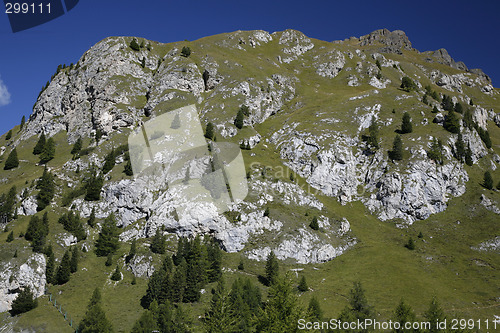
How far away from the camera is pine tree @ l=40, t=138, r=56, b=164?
131750mm

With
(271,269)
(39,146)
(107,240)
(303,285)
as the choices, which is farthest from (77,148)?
(303,285)

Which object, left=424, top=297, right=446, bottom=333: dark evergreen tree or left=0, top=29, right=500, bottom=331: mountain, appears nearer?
left=424, top=297, right=446, bottom=333: dark evergreen tree

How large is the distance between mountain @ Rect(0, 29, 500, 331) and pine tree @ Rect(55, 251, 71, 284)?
2132 millimetres

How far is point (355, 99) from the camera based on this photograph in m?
159

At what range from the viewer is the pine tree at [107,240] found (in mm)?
92438

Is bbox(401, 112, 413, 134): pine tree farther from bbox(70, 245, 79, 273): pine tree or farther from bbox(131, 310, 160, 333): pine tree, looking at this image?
bbox(70, 245, 79, 273): pine tree

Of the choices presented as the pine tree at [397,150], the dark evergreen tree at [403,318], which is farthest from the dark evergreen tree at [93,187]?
the pine tree at [397,150]

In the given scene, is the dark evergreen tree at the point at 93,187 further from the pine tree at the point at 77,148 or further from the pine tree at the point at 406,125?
the pine tree at the point at 406,125

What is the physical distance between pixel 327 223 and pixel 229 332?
66390mm

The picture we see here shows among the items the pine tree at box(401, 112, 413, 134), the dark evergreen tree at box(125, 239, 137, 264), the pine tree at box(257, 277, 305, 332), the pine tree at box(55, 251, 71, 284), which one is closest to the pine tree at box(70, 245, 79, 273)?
the pine tree at box(55, 251, 71, 284)

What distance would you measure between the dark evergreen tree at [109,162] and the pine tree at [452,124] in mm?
134535

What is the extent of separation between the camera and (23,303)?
71312 millimetres

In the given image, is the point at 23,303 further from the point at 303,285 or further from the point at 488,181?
the point at 488,181

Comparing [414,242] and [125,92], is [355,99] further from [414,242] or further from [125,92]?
[125,92]
